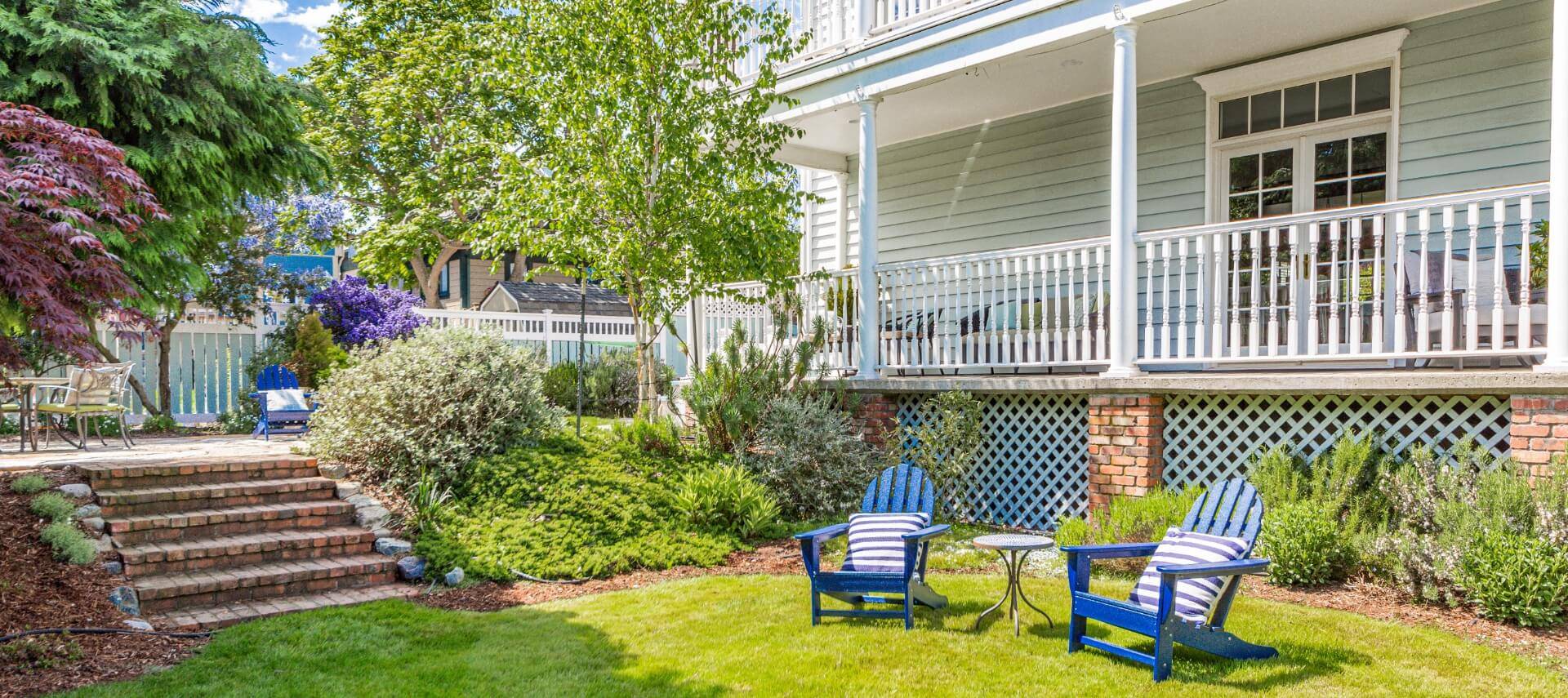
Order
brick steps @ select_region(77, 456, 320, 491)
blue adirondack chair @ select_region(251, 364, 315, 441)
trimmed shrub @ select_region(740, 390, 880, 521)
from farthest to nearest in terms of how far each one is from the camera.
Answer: blue adirondack chair @ select_region(251, 364, 315, 441)
trimmed shrub @ select_region(740, 390, 880, 521)
brick steps @ select_region(77, 456, 320, 491)

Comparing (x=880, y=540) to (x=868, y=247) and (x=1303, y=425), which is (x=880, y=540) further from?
(x=868, y=247)

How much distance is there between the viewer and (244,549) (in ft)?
21.0

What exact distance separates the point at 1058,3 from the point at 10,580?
308 inches

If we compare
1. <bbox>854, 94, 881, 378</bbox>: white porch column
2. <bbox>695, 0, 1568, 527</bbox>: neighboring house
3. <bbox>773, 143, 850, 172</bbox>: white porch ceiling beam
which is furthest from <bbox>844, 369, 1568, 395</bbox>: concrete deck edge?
<bbox>773, 143, 850, 172</bbox>: white porch ceiling beam

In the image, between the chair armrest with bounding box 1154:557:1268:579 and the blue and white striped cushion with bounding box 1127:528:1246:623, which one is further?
the blue and white striped cushion with bounding box 1127:528:1246:623

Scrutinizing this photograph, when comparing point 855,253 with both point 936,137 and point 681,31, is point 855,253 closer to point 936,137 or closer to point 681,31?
point 936,137

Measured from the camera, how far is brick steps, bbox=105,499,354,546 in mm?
6344

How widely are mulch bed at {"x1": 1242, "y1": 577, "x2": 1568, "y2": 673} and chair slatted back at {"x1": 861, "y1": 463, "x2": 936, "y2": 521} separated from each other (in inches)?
76.5

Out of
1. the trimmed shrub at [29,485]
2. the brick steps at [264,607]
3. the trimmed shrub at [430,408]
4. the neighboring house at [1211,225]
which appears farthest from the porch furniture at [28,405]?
the neighboring house at [1211,225]

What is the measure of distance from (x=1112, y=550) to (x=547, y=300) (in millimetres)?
20997

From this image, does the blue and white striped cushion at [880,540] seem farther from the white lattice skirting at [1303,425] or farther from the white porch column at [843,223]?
the white porch column at [843,223]

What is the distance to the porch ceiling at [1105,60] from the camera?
24.6ft

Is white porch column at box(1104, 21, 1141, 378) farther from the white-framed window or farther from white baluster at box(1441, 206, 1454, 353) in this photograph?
white baluster at box(1441, 206, 1454, 353)

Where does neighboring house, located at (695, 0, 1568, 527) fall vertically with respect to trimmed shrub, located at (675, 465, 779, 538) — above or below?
above
